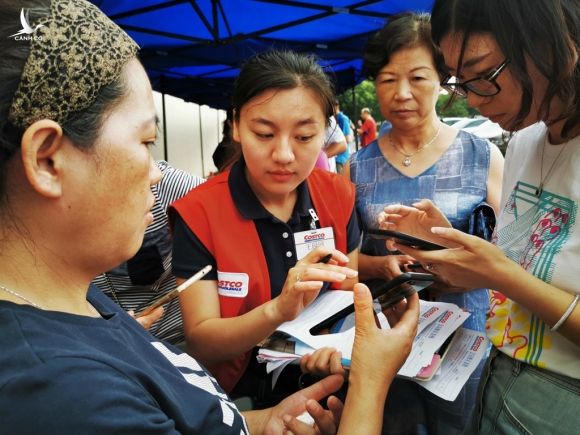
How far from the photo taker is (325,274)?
1277 millimetres

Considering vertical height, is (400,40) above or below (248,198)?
above

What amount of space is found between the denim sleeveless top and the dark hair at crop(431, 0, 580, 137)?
761 millimetres

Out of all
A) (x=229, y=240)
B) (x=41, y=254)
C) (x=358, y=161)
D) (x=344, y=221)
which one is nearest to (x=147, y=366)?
(x=41, y=254)

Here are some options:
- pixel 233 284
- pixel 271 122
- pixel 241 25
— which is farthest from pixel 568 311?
pixel 241 25

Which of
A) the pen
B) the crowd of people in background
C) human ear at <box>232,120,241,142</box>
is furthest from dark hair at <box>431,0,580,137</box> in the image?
the pen

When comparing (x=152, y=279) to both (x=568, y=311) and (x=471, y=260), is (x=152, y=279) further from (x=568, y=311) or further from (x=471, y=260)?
(x=568, y=311)

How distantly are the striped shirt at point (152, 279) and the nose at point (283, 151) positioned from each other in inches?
22.7

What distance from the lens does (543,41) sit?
3.67 ft

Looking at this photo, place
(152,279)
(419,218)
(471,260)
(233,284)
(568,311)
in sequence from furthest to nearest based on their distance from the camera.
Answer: (152,279), (419,218), (233,284), (471,260), (568,311)

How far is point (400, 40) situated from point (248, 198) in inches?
40.1

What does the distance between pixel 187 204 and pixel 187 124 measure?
36.8 feet

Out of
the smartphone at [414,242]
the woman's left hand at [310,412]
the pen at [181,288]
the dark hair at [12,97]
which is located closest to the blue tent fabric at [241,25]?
Answer: the smartphone at [414,242]

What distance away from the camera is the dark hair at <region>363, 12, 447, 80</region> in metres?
1.98

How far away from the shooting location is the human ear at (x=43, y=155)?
0.67 m
